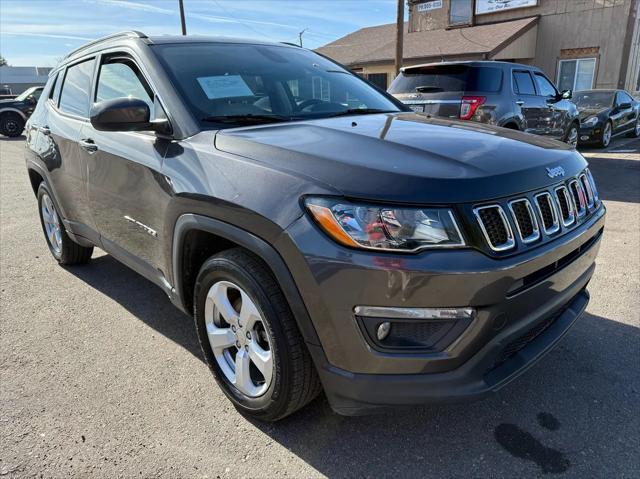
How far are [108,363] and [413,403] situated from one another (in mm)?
1961

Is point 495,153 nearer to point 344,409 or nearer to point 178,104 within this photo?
point 344,409

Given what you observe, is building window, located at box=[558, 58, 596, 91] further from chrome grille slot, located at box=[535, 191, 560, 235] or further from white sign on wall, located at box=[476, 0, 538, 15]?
chrome grille slot, located at box=[535, 191, 560, 235]

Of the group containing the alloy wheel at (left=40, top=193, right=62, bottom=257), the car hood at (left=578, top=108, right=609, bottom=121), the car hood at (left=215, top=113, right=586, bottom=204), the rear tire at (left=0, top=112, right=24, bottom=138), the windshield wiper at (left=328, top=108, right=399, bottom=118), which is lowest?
the rear tire at (left=0, top=112, right=24, bottom=138)

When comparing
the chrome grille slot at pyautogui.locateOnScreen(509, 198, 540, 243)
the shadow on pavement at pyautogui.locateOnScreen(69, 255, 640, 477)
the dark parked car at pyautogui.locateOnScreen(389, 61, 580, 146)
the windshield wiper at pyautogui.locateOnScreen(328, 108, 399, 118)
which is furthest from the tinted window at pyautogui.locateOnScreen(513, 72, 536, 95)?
the chrome grille slot at pyautogui.locateOnScreen(509, 198, 540, 243)

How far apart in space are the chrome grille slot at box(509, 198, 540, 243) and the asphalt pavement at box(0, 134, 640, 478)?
3.22ft

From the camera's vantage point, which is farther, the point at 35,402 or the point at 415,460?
the point at 35,402

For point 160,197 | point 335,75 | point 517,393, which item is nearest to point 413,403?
point 517,393

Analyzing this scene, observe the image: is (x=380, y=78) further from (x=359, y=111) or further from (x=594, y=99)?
(x=359, y=111)

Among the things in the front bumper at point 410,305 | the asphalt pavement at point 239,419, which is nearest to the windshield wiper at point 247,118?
the front bumper at point 410,305

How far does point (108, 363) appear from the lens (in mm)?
2900

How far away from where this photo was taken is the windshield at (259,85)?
2.57 m

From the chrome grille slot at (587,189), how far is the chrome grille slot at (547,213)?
21.3 inches

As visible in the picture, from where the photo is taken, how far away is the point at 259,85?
2.87 metres

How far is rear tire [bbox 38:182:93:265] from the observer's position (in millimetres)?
4180
